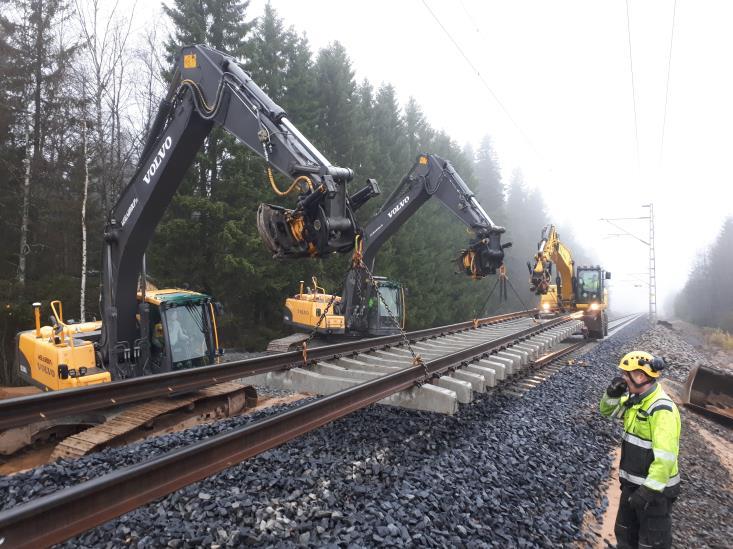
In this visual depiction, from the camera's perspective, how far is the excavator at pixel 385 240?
37.1ft

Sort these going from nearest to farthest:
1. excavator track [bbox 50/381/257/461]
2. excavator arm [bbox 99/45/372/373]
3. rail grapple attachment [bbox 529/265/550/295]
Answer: excavator arm [bbox 99/45/372/373]
excavator track [bbox 50/381/257/461]
rail grapple attachment [bbox 529/265/550/295]

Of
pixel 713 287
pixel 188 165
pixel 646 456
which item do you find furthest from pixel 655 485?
pixel 713 287

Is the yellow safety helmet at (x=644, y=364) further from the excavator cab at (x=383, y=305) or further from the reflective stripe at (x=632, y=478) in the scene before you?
the excavator cab at (x=383, y=305)

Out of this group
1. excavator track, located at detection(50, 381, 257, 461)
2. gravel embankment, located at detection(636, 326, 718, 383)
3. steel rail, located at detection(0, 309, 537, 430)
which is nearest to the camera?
steel rail, located at detection(0, 309, 537, 430)

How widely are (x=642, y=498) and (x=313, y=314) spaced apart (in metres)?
10.5

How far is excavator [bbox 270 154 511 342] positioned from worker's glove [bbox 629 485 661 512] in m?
7.00

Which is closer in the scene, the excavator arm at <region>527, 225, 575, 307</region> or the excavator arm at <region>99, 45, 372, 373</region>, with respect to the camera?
the excavator arm at <region>99, 45, 372, 373</region>

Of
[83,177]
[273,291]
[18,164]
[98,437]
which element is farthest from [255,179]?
[98,437]

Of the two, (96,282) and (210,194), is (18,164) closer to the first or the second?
(96,282)

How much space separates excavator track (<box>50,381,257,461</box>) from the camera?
6.06 m

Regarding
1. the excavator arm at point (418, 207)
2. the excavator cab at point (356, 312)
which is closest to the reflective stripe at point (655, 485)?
the excavator arm at point (418, 207)

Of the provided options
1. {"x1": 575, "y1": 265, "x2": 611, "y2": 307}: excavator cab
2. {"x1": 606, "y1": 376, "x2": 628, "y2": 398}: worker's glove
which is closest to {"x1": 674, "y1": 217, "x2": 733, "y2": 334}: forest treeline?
{"x1": 575, "y1": 265, "x2": 611, "y2": 307}: excavator cab

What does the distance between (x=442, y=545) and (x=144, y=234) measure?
20.4 feet

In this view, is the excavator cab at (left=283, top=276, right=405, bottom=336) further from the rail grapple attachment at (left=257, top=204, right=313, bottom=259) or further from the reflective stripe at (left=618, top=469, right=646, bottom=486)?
the reflective stripe at (left=618, top=469, right=646, bottom=486)
